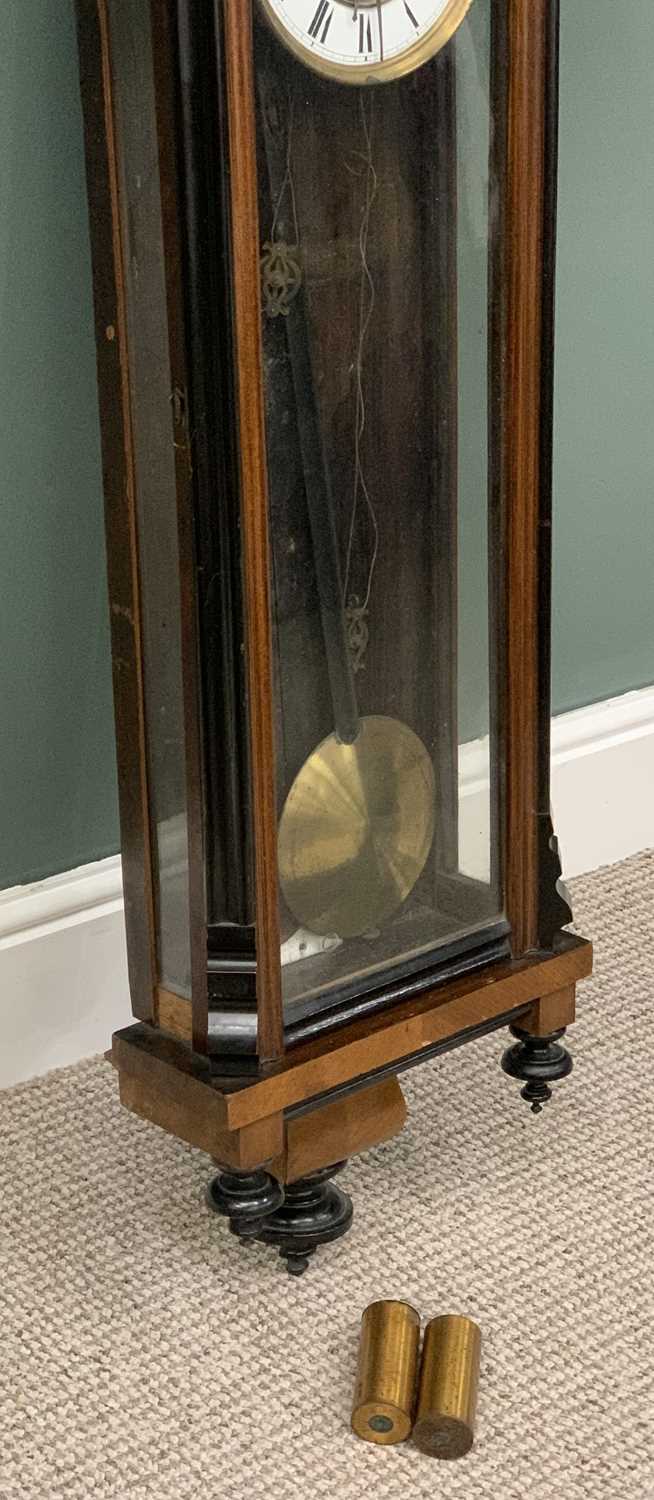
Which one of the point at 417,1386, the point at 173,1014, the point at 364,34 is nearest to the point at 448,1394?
the point at 417,1386

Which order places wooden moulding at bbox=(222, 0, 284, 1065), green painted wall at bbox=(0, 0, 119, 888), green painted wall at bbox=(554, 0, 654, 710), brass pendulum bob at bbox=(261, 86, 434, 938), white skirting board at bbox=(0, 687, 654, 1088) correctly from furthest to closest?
green painted wall at bbox=(554, 0, 654, 710)
white skirting board at bbox=(0, 687, 654, 1088)
green painted wall at bbox=(0, 0, 119, 888)
brass pendulum bob at bbox=(261, 86, 434, 938)
wooden moulding at bbox=(222, 0, 284, 1065)

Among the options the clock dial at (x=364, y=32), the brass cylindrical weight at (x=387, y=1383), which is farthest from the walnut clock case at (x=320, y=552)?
the brass cylindrical weight at (x=387, y=1383)

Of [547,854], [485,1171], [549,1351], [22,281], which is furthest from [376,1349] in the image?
[22,281]

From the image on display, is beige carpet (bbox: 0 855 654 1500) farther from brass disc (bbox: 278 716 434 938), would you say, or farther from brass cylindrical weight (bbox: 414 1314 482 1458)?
brass disc (bbox: 278 716 434 938)

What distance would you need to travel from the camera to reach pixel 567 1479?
997 mm

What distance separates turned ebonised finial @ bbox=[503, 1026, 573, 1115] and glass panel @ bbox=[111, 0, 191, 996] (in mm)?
264

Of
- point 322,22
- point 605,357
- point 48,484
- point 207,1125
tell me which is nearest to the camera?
point 322,22

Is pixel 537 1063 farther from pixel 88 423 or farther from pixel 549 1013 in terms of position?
pixel 88 423

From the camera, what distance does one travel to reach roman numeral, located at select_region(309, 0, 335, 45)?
96 cm

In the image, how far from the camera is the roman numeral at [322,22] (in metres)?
0.96

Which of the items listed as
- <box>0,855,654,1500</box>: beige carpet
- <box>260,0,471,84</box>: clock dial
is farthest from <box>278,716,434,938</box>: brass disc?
<box>260,0,471,84</box>: clock dial

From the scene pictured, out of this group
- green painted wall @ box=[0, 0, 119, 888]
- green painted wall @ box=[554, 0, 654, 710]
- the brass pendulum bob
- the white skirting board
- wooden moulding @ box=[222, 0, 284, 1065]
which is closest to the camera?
wooden moulding @ box=[222, 0, 284, 1065]

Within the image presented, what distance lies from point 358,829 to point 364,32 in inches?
17.8

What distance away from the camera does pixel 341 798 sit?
44.3 inches
